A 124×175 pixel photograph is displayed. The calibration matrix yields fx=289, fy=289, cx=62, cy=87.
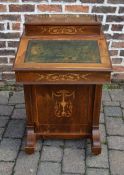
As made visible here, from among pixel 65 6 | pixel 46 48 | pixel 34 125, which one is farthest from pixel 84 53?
pixel 65 6

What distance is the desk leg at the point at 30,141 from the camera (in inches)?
91.7

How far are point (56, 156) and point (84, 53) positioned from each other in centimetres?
88

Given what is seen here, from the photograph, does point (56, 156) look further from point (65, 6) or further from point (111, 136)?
Answer: point (65, 6)

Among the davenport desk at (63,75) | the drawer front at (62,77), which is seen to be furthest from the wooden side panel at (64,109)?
the drawer front at (62,77)

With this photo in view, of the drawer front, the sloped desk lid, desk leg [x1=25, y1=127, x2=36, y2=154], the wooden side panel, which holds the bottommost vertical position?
desk leg [x1=25, y1=127, x2=36, y2=154]

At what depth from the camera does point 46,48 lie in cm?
211

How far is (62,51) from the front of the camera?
2.07 metres

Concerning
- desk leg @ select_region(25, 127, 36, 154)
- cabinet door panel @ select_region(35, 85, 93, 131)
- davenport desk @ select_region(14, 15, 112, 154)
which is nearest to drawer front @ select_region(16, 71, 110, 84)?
davenport desk @ select_region(14, 15, 112, 154)

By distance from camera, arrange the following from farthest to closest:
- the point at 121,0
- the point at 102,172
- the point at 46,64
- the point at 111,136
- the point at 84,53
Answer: the point at 121,0, the point at 111,136, the point at 102,172, the point at 84,53, the point at 46,64

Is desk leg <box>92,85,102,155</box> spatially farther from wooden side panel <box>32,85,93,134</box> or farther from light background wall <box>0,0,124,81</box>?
light background wall <box>0,0,124,81</box>

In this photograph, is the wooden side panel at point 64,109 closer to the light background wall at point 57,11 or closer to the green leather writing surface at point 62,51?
the green leather writing surface at point 62,51

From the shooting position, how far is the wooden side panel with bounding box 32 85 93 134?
217cm

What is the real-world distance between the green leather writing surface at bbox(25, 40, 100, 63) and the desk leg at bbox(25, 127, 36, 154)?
0.67 meters

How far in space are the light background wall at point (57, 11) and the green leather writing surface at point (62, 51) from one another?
2.37 feet
